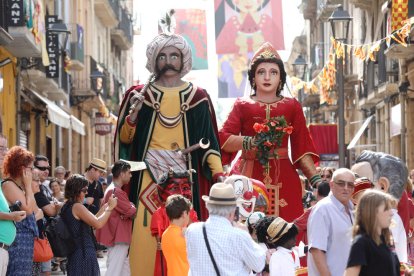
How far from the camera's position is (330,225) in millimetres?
8977

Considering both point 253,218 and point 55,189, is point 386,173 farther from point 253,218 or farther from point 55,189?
point 55,189

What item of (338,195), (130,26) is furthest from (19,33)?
(130,26)

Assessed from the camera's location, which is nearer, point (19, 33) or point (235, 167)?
point (235, 167)

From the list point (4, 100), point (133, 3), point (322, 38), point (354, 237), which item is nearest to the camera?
point (354, 237)

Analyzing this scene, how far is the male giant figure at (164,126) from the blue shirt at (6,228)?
1.04 meters

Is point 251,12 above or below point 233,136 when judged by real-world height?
above

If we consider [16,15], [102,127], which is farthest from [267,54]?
[102,127]

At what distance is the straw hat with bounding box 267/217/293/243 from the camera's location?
8.58 m

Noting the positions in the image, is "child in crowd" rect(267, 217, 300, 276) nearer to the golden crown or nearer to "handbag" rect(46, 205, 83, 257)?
the golden crown

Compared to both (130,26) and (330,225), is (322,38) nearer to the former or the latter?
(130,26)

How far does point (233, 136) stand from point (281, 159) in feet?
1.60

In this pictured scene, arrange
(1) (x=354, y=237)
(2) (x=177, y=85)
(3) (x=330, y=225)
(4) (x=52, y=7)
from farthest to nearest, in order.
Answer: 1. (4) (x=52, y=7)
2. (2) (x=177, y=85)
3. (3) (x=330, y=225)
4. (1) (x=354, y=237)

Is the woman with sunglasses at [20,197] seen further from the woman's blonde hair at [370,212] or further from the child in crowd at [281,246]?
the woman's blonde hair at [370,212]

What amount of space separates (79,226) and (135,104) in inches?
88.9
